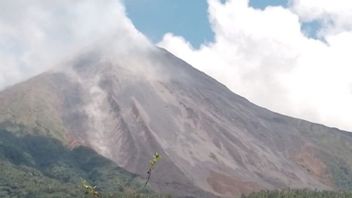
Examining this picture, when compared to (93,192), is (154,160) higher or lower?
higher

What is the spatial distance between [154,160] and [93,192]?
2065 mm

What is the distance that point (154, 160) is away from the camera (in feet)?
64.4

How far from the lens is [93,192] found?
19125mm
